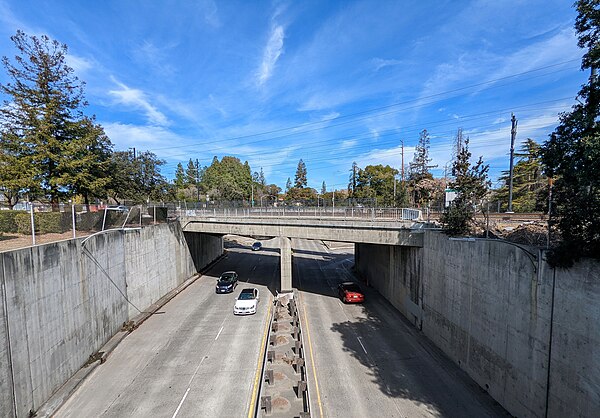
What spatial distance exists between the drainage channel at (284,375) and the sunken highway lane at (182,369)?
711mm

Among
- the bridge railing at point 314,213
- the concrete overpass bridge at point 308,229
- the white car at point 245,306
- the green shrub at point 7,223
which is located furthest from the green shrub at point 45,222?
the bridge railing at point 314,213

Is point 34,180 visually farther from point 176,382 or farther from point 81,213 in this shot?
point 176,382

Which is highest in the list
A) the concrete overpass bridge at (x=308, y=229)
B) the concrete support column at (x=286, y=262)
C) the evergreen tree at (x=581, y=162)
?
the evergreen tree at (x=581, y=162)

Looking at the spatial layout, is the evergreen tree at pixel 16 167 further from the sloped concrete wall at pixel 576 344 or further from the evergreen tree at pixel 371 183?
the evergreen tree at pixel 371 183

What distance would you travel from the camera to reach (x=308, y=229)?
2569 cm

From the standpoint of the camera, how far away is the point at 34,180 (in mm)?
21375

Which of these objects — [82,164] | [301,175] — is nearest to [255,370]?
[82,164]

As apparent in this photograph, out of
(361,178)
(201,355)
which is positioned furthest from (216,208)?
(361,178)

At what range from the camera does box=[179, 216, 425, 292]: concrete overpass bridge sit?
67.0ft

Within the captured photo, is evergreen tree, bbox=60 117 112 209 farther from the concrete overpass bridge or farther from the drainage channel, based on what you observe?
the drainage channel

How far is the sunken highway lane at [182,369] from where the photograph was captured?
1125 cm

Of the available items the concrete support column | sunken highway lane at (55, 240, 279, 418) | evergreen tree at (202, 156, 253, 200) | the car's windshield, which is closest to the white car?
sunken highway lane at (55, 240, 279, 418)

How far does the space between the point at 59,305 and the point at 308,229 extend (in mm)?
17702

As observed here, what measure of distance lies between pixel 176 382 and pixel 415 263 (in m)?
15.8
